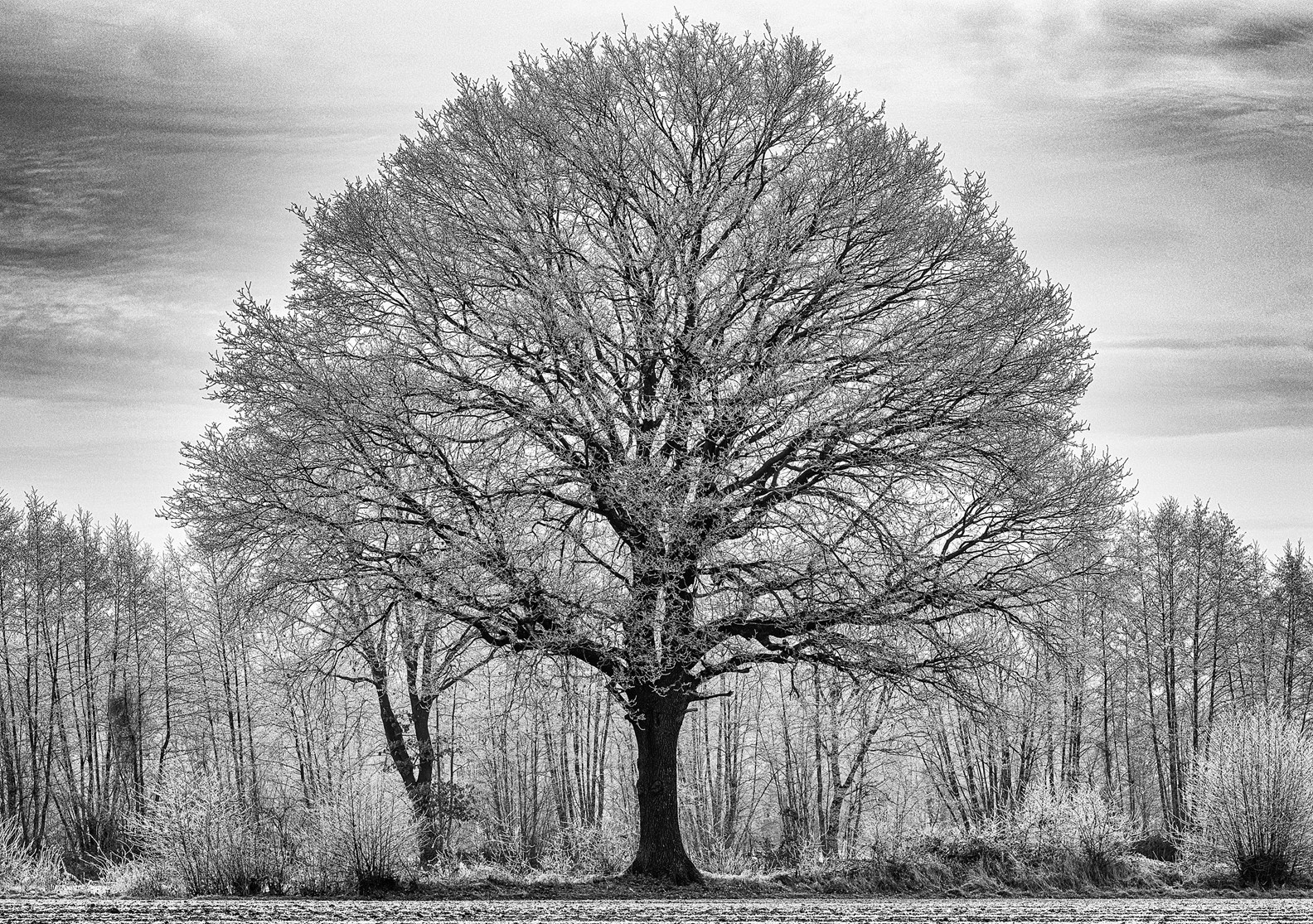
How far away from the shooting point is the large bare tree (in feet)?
42.5

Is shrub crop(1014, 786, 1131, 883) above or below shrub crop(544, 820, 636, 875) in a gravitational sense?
above

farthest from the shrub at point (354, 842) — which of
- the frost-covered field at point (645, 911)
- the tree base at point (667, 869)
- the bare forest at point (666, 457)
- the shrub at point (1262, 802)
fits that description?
the shrub at point (1262, 802)

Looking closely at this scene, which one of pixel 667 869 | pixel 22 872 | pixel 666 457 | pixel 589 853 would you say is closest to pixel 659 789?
Result: pixel 667 869

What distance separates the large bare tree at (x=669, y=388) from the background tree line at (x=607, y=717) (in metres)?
9.23

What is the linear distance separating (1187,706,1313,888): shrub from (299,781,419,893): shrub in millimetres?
11424

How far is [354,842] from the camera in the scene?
1230cm

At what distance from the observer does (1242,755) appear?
1448cm

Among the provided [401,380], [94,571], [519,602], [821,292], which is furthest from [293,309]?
[94,571]

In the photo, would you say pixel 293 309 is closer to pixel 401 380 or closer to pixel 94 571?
pixel 401 380

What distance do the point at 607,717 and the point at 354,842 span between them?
14.4m

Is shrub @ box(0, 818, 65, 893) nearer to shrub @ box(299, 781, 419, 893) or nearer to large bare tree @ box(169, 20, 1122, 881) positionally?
shrub @ box(299, 781, 419, 893)

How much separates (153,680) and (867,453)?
92.3 feet

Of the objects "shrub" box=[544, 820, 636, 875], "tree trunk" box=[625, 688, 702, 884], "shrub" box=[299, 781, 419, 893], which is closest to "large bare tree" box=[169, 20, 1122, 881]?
"tree trunk" box=[625, 688, 702, 884]

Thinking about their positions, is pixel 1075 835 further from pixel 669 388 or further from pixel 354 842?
pixel 354 842
